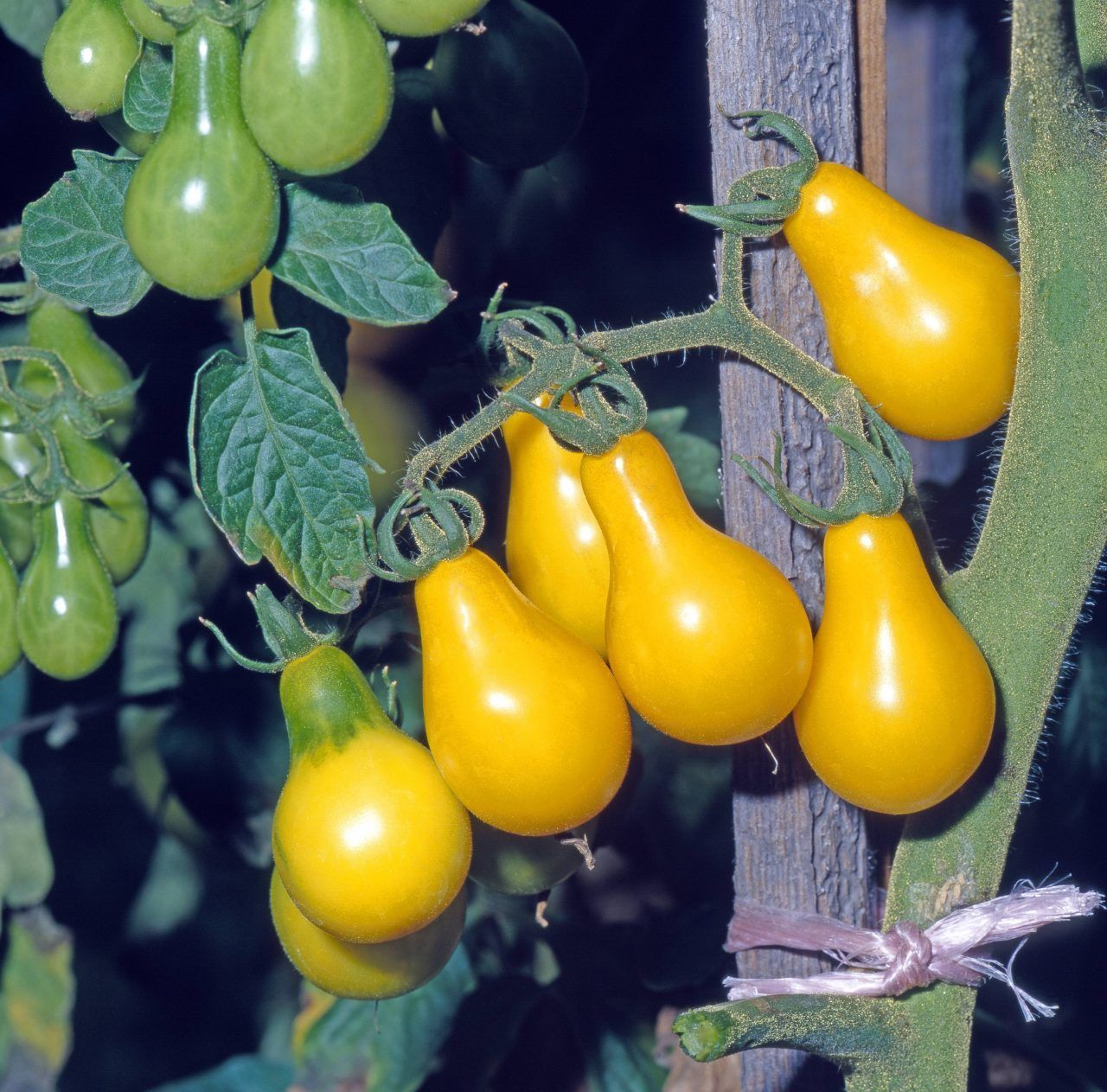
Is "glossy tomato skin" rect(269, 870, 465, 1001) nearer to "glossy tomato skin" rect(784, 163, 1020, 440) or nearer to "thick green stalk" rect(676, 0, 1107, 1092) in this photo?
"thick green stalk" rect(676, 0, 1107, 1092)

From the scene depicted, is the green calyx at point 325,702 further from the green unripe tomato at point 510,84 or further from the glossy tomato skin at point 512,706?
the green unripe tomato at point 510,84

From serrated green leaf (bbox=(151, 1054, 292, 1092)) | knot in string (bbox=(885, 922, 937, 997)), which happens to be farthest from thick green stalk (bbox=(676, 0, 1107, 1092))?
serrated green leaf (bbox=(151, 1054, 292, 1092))

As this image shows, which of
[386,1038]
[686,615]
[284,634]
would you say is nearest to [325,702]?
[284,634]

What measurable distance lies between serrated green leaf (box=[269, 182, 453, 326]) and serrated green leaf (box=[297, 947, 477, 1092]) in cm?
47

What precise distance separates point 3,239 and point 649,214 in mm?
368

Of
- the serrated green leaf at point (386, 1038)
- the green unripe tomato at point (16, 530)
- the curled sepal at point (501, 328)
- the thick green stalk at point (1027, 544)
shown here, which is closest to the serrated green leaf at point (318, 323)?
the curled sepal at point (501, 328)

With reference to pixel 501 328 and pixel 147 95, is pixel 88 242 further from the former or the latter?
pixel 501 328

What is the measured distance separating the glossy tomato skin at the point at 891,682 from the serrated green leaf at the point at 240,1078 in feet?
1.67

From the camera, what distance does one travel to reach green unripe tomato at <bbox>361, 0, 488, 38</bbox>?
42 cm

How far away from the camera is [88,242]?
49 centimetres

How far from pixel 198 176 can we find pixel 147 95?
0.23 ft

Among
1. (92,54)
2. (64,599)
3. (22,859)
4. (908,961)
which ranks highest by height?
(92,54)

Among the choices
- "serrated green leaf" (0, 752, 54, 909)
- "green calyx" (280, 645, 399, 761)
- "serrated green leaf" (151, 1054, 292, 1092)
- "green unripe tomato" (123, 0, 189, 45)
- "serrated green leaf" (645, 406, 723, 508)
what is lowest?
"serrated green leaf" (151, 1054, 292, 1092)

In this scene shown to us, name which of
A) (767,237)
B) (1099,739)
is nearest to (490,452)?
(767,237)
